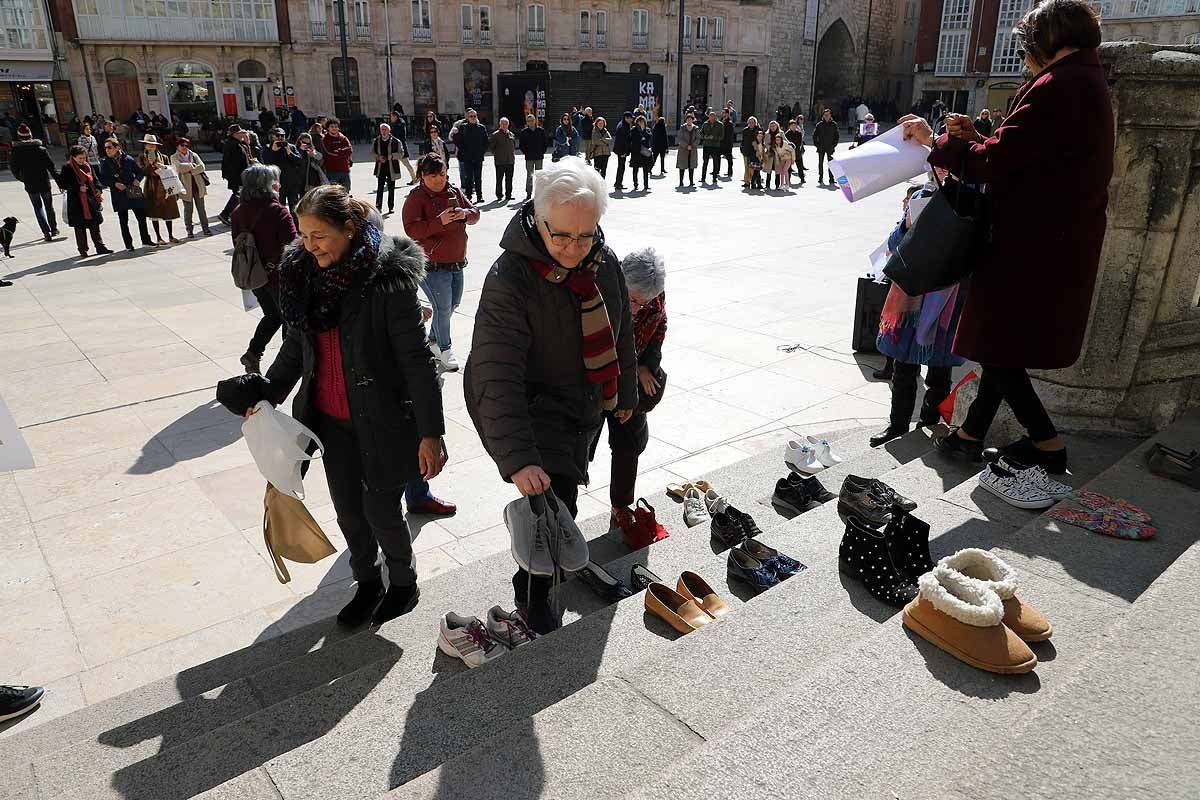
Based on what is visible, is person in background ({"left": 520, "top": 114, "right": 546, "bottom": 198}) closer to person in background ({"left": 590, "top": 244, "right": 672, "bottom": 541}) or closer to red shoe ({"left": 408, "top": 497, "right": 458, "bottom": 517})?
red shoe ({"left": 408, "top": 497, "right": 458, "bottom": 517})

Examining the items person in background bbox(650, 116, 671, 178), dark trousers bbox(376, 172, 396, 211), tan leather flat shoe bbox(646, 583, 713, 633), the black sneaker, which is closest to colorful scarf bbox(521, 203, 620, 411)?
tan leather flat shoe bbox(646, 583, 713, 633)

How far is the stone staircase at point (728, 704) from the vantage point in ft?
6.08

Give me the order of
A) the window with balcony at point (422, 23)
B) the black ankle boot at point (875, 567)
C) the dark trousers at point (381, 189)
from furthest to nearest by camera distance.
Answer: the window with balcony at point (422, 23)
the dark trousers at point (381, 189)
the black ankle boot at point (875, 567)

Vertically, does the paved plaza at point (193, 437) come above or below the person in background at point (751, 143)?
below

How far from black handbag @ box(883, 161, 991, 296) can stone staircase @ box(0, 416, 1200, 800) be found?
3.01 ft

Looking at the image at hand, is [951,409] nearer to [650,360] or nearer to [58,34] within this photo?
[650,360]

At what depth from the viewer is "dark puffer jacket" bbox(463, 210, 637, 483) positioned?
2668mm

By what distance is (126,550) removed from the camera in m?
4.32

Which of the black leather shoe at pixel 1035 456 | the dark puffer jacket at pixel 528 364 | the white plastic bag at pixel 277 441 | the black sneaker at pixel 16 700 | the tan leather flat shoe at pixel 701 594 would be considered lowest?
the black sneaker at pixel 16 700

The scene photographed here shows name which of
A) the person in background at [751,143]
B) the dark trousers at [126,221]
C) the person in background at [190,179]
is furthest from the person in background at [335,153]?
the person in background at [751,143]

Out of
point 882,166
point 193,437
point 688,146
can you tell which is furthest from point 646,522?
point 688,146

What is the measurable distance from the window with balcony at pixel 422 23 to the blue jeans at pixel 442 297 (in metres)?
34.3

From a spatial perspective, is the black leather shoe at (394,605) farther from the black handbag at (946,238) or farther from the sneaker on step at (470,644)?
the black handbag at (946,238)

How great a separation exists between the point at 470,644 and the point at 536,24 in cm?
4083
